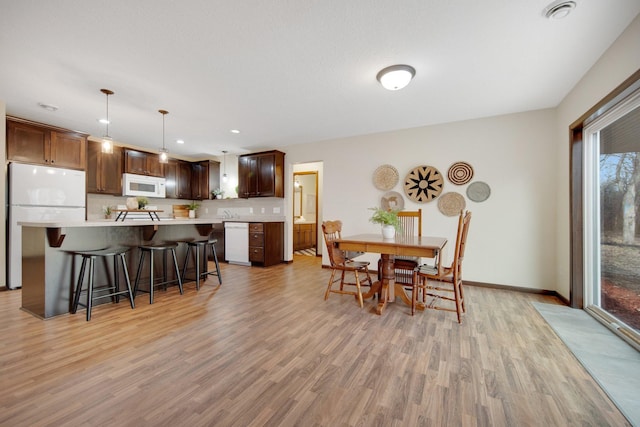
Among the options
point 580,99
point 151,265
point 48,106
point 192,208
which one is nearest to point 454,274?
point 580,99

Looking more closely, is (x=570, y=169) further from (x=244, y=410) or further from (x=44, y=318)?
(x=44, y=318)

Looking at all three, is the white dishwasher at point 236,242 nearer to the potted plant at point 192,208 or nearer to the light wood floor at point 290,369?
the potted plant at point 192,208

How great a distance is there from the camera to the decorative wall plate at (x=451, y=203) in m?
3.92

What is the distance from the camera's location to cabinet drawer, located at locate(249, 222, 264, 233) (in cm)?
508

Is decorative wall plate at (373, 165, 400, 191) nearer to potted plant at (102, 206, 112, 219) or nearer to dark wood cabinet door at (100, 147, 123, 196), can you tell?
dark wood cabinet door at (100, 147, 123, 196)

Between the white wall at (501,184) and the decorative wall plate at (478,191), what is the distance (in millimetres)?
65

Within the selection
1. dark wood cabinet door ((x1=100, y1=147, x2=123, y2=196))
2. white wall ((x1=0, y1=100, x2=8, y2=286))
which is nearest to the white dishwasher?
dark wood cabinet door ((x1=100, y1=147, x2=123, y2=196))

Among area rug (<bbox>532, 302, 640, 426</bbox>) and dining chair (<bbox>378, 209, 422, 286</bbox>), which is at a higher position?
dining chair (<bbox>378, 209, 422, 286</bbox>)

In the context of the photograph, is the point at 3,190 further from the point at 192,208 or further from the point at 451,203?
the point at 451,203

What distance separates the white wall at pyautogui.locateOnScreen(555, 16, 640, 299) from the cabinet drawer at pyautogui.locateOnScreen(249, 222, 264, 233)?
176 inches

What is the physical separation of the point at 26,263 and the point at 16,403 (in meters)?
2.03

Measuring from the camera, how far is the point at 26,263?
9.02 ft

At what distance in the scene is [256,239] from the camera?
5.16 meters

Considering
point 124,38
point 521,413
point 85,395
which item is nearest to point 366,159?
point 124,38
